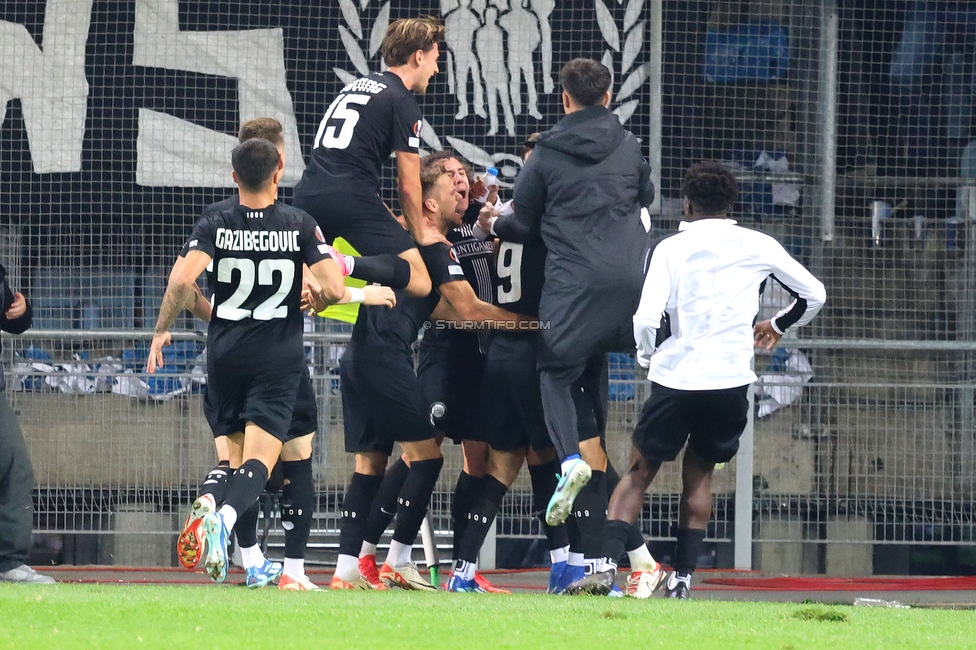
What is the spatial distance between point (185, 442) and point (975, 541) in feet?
16.1

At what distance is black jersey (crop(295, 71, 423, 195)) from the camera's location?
261 inches

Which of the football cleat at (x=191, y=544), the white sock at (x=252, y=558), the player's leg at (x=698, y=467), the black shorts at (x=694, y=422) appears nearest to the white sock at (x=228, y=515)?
the football cleat at (x=191, y=544)

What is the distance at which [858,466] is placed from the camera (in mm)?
9086

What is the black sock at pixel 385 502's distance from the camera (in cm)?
693

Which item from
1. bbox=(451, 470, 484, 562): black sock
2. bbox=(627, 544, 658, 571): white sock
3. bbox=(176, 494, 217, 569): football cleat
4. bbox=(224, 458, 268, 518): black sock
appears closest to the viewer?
bbox=(176, 494, 217, 569): football cleat

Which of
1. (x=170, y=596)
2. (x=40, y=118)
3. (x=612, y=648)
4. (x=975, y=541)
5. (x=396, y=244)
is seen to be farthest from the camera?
(x=40, y=118)

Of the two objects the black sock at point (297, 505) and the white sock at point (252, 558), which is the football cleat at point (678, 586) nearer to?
the black sock at point (297, 505)

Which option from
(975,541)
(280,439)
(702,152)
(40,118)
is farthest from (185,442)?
(975,541)

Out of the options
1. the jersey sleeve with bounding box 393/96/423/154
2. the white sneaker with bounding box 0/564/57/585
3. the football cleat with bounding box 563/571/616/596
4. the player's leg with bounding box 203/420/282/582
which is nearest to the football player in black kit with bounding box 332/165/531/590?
the jersey sleeve with bounding box 393/96/423/154

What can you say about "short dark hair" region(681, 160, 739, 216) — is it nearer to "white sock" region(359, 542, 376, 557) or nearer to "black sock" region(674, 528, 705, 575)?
"black sock" region(674, 528, 705, 575)

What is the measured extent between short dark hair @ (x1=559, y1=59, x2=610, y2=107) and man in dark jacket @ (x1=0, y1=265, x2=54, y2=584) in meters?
2.89

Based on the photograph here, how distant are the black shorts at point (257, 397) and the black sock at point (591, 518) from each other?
1.33 metres

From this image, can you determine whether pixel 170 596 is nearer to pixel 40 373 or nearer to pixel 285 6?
pixel 40 373

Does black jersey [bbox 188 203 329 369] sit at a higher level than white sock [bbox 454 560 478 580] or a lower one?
higher
